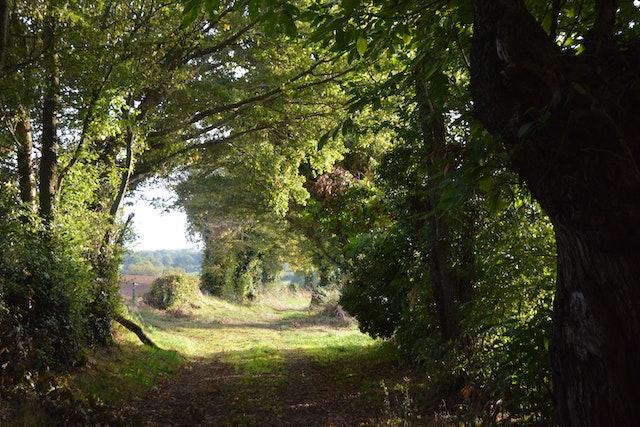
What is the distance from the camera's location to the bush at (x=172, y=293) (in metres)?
29.4

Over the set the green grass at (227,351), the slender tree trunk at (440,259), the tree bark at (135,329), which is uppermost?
the slender tree trunk at (440,259)

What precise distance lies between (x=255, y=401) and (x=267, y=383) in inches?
75.7

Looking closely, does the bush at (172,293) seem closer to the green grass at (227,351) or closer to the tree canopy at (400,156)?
the green grass at (227,351)

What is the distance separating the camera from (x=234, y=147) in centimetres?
1755

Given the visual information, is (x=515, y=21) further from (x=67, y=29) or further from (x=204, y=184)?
(x=204, y=184)

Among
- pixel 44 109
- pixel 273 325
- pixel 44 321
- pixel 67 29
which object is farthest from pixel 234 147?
pixel 273 325

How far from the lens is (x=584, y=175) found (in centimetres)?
228

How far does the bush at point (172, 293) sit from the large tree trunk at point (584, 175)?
28485 mm

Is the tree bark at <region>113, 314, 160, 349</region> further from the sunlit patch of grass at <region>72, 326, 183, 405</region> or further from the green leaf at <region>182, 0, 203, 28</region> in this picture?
the green leaf at <region>182, 0, 203, 28</region>

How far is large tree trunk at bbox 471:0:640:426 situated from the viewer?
2236mm

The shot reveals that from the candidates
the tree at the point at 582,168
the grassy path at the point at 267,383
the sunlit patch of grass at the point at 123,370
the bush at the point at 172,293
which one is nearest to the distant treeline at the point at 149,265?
the bush at the point at 172,293

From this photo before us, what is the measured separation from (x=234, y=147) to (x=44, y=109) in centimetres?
724

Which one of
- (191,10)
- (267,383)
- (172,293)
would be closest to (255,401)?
(267,383)

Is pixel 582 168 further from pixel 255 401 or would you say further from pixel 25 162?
pixel 25 162
